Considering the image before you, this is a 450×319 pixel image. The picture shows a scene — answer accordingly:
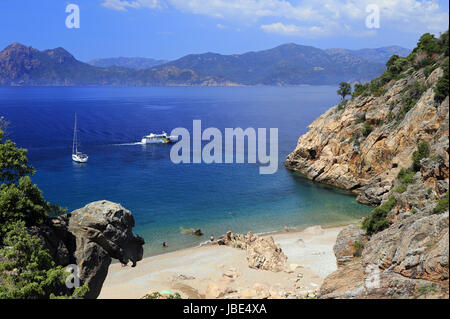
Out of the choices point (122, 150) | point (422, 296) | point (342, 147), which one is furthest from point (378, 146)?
point (122, 150)

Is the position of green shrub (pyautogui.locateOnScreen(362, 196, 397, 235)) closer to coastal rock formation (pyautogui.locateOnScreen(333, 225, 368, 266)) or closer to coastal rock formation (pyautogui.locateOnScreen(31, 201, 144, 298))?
coastal rock formation (pyautogui.locateOnScreen(333, 225, 368, 266))

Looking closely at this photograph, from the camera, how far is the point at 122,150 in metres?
85.9

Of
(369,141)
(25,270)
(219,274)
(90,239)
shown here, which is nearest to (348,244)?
(219,274)

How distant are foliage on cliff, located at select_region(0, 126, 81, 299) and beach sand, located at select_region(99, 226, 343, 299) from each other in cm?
Answer: 1046

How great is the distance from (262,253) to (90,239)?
52.2 feet

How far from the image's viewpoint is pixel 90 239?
23.2 m

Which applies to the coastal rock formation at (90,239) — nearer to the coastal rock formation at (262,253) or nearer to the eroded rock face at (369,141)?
the coastal rock formation at (262,253)

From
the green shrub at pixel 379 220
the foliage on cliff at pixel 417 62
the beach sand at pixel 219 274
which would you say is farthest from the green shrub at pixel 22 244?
Result: the foliage on cliff at pixel 417 62

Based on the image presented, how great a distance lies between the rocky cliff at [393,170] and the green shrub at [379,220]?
84 millimetres

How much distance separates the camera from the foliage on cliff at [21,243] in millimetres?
17250

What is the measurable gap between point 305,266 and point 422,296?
1681 centimetres

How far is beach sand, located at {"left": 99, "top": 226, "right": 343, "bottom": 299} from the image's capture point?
28188 mm

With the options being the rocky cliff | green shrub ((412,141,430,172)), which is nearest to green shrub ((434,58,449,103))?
the rocky cliff

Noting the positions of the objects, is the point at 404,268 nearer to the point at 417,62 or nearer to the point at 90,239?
the point at 90,239
